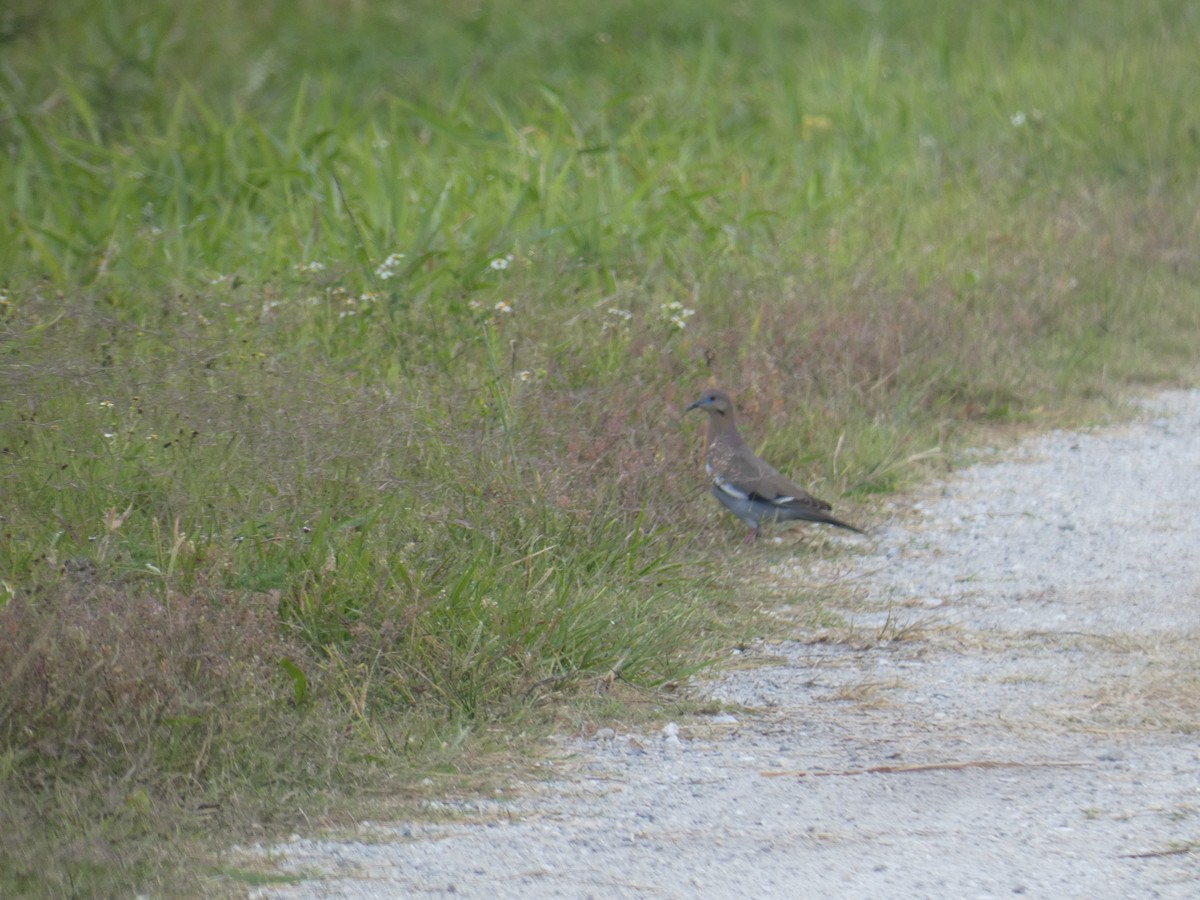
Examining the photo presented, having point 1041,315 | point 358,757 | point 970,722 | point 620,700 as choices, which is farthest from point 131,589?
point 1041,315

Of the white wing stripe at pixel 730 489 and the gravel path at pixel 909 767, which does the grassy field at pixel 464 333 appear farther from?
the gravel path at pixel 909 767

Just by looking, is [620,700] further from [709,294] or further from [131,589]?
[709,294]

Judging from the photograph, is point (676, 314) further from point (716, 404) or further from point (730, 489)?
point (730, 489)

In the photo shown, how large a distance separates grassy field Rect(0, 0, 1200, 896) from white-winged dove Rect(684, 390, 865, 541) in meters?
0.16

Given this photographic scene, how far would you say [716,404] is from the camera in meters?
5.98

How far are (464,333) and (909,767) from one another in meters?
3.17

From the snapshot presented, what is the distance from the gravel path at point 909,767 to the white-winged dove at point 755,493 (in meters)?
0.20

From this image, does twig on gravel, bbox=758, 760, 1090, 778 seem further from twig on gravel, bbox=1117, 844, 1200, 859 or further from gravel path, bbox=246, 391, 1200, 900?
twig on gravel, bbox=1117, 844, 1200, 859

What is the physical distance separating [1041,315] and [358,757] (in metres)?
5.60

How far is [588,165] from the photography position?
963 centimetres

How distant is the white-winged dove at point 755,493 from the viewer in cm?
555

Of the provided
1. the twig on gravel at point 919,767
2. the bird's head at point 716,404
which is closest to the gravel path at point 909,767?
the twig on gravel at point 919,767

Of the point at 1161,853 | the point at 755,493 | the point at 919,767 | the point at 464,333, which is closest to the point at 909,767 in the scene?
the point at 919,767

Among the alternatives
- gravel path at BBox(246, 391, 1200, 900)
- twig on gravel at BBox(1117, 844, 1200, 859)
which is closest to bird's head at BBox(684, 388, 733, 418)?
gravel path at BBox(246, 391, 1200, 900)
